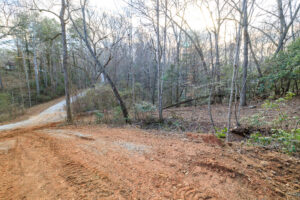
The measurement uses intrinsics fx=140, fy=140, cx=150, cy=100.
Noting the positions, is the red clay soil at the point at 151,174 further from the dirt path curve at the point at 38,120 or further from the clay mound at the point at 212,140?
the dirt path curve at the point at 38,120

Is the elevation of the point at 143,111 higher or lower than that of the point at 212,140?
higher

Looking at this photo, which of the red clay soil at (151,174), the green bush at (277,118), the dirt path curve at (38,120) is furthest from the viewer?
the dirt path curve at (38,120)

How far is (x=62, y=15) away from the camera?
283 inches

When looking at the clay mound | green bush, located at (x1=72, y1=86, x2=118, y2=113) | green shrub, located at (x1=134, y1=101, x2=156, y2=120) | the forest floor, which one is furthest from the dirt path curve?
the clay mound

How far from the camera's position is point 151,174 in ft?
6.37

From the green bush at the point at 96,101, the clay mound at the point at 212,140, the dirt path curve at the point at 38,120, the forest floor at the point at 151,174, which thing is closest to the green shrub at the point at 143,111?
the green bush at the point at 96,101

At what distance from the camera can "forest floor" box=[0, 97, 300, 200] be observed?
1605mm

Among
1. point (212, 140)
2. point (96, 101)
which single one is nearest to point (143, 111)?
point (212, 140)

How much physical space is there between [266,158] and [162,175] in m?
1.79

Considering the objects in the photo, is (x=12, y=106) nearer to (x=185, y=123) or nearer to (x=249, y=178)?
(x=185, y=123)

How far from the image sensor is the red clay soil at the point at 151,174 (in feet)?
5.27

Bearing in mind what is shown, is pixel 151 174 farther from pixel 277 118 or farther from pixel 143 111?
pixel 143 111

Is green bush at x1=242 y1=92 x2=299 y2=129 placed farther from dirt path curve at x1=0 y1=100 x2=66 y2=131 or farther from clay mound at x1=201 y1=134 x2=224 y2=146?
dirt path curve at x1=0 y1=100 x2=66 y2=131

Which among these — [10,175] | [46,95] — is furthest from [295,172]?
[46,95]
